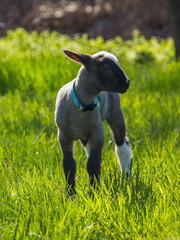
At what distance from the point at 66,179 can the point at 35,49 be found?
23.3ft

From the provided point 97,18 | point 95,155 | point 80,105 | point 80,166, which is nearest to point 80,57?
point 80,105

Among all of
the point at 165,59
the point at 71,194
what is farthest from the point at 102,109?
the point at 165,59

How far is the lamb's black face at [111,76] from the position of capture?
13.7 feet

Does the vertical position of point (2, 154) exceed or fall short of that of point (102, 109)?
it falls short

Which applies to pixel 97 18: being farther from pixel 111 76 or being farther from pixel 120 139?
pixel 111 76

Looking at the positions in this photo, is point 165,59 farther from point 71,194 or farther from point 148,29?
point 71,194

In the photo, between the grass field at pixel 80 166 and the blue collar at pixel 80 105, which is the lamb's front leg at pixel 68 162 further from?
the blue collar at pixel 80 105

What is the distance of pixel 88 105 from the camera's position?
4355 millimetres

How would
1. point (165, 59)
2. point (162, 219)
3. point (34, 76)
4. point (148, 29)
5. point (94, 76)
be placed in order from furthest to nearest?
point (148, 29) → point (165, 59) → point (34, 76) → point (94, 76) → point (162, 219)

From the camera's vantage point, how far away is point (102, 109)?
4.67 m

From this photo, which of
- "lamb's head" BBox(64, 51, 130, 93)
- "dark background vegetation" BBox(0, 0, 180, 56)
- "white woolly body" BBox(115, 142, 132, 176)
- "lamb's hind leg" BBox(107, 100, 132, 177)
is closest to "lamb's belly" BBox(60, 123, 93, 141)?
"lamb's head" BBox(64, 51, 130, 93)

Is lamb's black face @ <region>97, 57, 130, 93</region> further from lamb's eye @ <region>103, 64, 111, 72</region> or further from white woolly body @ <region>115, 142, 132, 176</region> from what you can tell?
white woolly body @ <region>115, 142, 132, 176</region>

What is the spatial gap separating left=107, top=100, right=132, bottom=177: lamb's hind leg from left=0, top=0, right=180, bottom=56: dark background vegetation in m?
9.67

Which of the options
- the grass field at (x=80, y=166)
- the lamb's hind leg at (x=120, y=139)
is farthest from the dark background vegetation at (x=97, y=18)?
the lamb's hind leg at (x=120, y=139)
